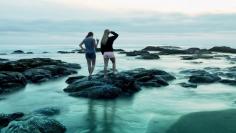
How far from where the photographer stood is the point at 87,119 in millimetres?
11844

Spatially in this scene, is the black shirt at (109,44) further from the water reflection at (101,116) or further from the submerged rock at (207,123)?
the submerged rock at (207,123)

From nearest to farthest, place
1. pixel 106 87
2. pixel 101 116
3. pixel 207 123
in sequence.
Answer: pixel 207 123 < pixel 101 116 < pixel 106 87

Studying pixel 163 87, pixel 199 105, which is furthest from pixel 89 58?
pixel 199 105

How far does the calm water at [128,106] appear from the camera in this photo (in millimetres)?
11086

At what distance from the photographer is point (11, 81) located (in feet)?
65.1

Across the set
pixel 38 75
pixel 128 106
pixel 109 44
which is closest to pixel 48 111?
pixel 128 106

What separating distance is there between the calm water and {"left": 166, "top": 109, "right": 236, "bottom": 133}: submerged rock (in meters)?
0.30

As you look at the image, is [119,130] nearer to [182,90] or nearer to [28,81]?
[182,90]

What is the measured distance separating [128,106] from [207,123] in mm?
3490

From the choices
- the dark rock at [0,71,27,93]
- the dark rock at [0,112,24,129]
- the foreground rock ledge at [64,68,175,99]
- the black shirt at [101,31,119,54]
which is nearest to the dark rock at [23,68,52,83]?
the dark rock at [0,71,27,93]

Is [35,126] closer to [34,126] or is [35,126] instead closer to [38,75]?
[34,126]

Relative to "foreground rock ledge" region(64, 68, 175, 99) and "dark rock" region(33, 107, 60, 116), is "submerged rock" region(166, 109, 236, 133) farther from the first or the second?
"foreground rock ledge" region(64, 68, 175, 99)

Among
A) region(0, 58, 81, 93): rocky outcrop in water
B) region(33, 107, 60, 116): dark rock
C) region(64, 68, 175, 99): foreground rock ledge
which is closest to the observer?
region(33, 107, 60, 116): dark rock

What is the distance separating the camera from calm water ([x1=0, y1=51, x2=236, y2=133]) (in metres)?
11.1
